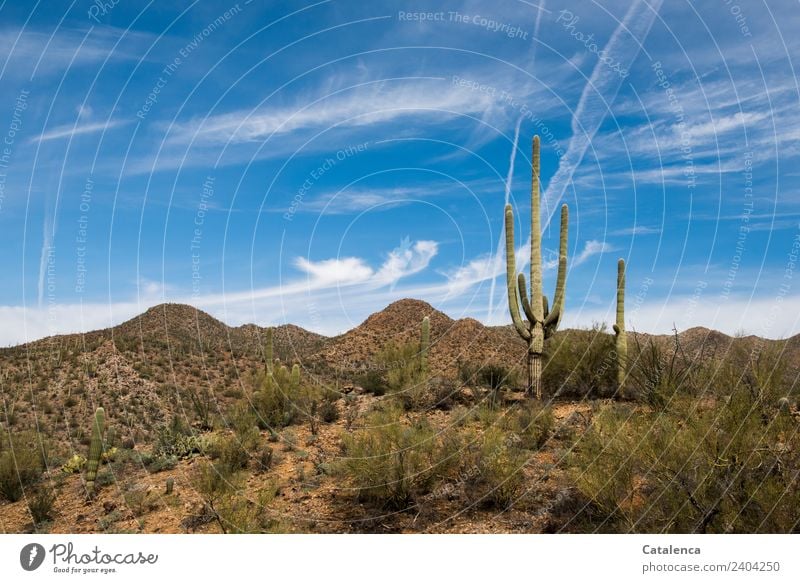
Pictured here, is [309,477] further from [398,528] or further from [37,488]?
Result: [37,488]

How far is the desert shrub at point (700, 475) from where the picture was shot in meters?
8.88

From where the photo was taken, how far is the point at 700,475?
943 cm

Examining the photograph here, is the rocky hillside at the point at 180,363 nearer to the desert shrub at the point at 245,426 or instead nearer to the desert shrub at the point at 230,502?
the desert shrub at the point at 245,426

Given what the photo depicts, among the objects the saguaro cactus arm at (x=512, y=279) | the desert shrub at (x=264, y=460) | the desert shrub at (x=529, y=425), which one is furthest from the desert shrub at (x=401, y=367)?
the desert shrub at (x=264, y=460)

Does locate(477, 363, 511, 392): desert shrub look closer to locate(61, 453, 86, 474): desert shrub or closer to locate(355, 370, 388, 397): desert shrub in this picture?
locate(355, 370, 388, 397): desert shrub

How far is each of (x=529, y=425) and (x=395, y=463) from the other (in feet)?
12.1

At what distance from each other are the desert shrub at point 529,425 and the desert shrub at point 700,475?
2.92 m

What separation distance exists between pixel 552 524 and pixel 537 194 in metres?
10.5

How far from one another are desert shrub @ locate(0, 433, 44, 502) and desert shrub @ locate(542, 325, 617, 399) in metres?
15.2

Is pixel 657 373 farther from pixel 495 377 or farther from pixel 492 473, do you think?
pixel 492 473

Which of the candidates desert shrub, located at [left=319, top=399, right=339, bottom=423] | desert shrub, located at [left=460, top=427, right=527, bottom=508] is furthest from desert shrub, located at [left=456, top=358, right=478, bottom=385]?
desert shrub, located at [left=460, top=427, right=527, bottom=508]

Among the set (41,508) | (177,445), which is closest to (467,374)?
(177,445)
